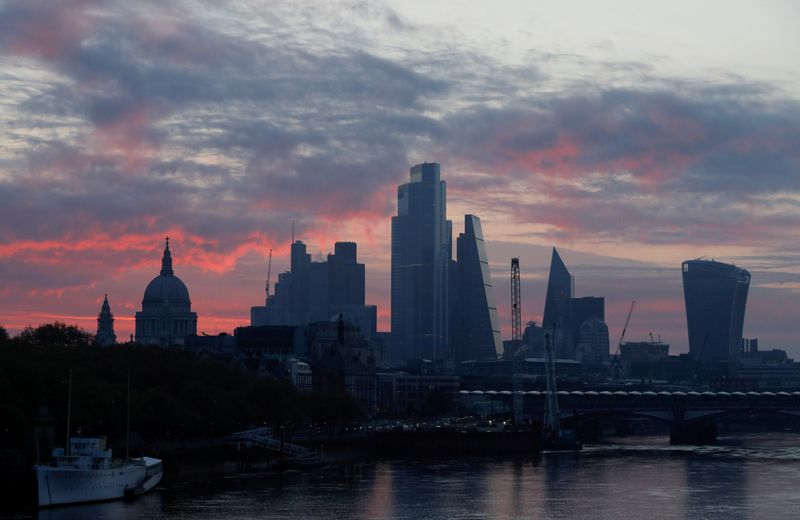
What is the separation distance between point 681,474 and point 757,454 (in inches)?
1755

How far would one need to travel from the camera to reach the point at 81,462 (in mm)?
105312

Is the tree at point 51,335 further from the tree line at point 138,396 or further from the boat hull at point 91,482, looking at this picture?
the boat hull at point 91,482

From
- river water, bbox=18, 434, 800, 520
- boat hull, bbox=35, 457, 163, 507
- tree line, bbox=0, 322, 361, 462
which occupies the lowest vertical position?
river water, bbox=18, 434, 800, 520

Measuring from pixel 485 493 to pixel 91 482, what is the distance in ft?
103

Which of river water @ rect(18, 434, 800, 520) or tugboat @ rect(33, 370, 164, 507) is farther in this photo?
river water @ rect(18, 434, 800, 520)

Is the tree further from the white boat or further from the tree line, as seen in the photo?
the white boat

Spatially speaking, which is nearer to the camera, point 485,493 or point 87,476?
point 87,476

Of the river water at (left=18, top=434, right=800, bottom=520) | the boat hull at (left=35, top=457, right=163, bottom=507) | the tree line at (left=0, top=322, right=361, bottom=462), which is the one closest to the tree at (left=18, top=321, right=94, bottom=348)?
the tree line at (left=0, top=322, right=361, bottom=462)

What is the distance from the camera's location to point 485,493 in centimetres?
12075

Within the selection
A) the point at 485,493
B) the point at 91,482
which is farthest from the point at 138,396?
the point at 485,493

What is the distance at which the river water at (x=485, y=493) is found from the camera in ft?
338

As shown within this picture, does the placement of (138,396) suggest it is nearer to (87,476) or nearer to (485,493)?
(87,476)

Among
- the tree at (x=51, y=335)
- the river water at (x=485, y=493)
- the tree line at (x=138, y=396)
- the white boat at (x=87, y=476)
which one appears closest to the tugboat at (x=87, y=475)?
the white boat at (x=87, y=476)

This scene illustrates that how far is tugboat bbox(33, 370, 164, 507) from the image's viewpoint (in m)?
101
